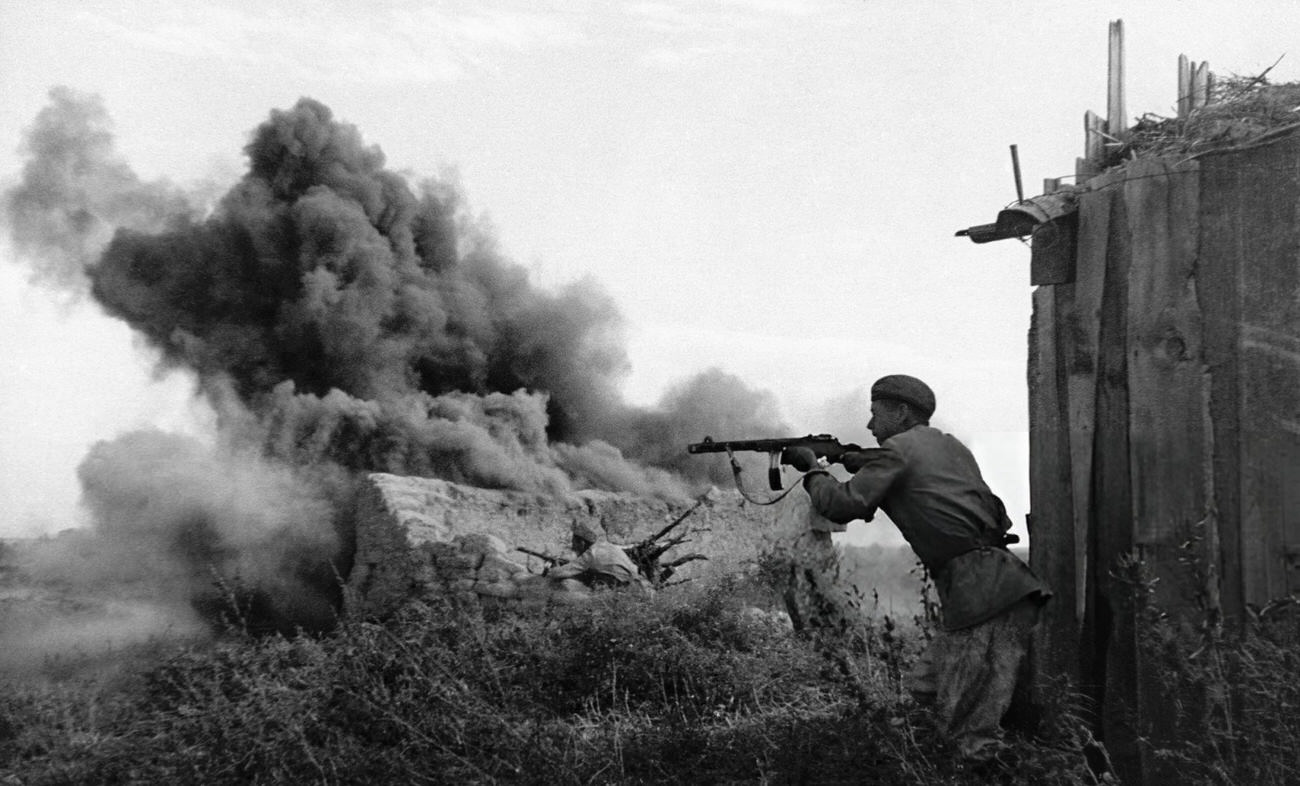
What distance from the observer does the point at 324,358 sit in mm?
18906

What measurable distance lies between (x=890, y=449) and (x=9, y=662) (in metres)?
11.8

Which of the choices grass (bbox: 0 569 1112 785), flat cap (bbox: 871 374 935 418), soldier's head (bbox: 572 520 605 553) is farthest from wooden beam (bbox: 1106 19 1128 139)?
soldier's head (bbox: 572 520 605 553)

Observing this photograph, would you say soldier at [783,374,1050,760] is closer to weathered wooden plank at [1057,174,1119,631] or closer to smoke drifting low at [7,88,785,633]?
weathered wooden plank at [1057,174,1119,631]

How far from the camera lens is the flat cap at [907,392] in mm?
5262

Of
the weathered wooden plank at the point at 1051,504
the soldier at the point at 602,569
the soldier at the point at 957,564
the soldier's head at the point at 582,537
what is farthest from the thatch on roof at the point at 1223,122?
the soldier's head at the point at 582,537

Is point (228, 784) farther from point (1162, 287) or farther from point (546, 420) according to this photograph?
point (546, 420)

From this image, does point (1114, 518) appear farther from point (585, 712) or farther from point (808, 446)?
point (585, 712)

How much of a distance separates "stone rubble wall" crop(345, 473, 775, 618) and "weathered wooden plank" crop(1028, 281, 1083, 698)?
6336 mm

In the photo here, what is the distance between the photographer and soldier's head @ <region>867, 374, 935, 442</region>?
5.27 m

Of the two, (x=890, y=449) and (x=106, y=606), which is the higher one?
(x=890, y=449)

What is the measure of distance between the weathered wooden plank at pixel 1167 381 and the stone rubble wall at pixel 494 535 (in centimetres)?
695

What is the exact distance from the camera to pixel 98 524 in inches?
655

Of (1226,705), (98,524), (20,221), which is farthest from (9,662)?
(1226,705)

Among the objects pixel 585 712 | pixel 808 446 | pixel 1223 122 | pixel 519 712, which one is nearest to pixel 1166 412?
pixel 1223 122
